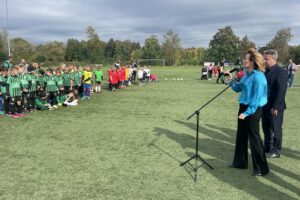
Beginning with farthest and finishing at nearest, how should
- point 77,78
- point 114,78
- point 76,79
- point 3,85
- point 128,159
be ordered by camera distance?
point 114,78
point 77,78
point 76,79
point 3,85
point 128,159

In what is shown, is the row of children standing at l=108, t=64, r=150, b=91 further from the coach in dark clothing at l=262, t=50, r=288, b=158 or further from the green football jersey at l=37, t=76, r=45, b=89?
the coach in dark clothing at l=262, t=50, r=288, b=158

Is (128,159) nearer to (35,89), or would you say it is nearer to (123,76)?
(35,89)

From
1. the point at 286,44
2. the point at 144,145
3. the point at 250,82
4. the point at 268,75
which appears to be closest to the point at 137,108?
the point at 144,145

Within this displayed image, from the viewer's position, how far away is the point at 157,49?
3708 inches

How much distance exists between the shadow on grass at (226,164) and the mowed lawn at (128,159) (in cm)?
1

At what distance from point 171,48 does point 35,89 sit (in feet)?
276

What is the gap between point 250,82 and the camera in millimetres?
5102

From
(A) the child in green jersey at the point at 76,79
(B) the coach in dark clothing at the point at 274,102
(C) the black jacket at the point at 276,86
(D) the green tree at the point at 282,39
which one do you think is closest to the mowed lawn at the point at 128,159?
(B) the coach in dark clothing at the point at 274,102

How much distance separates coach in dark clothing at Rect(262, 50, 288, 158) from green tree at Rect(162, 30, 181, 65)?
85893 millimetres

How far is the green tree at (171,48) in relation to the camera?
Answer: 9319 centimetres

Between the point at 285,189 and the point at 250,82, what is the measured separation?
1765 millimetres

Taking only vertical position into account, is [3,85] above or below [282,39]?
below

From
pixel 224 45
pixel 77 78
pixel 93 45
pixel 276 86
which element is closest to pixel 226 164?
pixel 276 86

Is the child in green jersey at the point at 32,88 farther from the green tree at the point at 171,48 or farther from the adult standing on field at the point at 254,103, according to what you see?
the green tree at the point at 171,48
